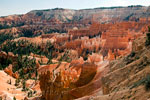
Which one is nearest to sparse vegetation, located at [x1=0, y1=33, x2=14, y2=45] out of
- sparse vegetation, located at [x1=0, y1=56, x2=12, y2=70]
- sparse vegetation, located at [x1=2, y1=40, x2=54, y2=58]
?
sparse vegetation, located at [x1=2, y1=40, x2=54, y2=58]

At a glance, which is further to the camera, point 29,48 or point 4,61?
point 29,48

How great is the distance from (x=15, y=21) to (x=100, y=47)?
11233 cm

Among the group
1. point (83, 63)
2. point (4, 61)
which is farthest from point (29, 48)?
point (83, 63)

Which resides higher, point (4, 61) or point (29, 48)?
point (4, 61)

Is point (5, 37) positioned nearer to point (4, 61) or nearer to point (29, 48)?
point (29, 48)

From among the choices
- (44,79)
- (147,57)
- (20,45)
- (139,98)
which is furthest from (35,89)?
(20,45)

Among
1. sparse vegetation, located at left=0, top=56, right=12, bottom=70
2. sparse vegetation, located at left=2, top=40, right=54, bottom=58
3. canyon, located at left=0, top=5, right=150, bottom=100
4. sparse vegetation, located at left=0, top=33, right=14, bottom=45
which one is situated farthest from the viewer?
sparse vegetation, located at left=0, top=33, right=14, bottom=45

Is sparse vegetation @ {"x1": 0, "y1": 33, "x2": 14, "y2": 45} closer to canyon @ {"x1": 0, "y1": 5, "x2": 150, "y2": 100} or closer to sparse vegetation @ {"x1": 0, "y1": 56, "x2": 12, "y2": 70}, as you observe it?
canyon @ {"x1": 0, "y1": 5, "x2": 150, "y2": 100}

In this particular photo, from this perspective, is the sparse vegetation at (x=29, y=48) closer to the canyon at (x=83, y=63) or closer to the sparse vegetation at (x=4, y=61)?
the canyon at (x=83, y=63)

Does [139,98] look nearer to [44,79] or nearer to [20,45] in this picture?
[44,79]

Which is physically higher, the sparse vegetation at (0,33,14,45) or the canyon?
the canyon

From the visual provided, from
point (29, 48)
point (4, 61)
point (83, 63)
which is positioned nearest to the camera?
point (83, 63)

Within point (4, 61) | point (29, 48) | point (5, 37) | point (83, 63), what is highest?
point (83, 63)

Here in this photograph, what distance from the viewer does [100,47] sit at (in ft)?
189
